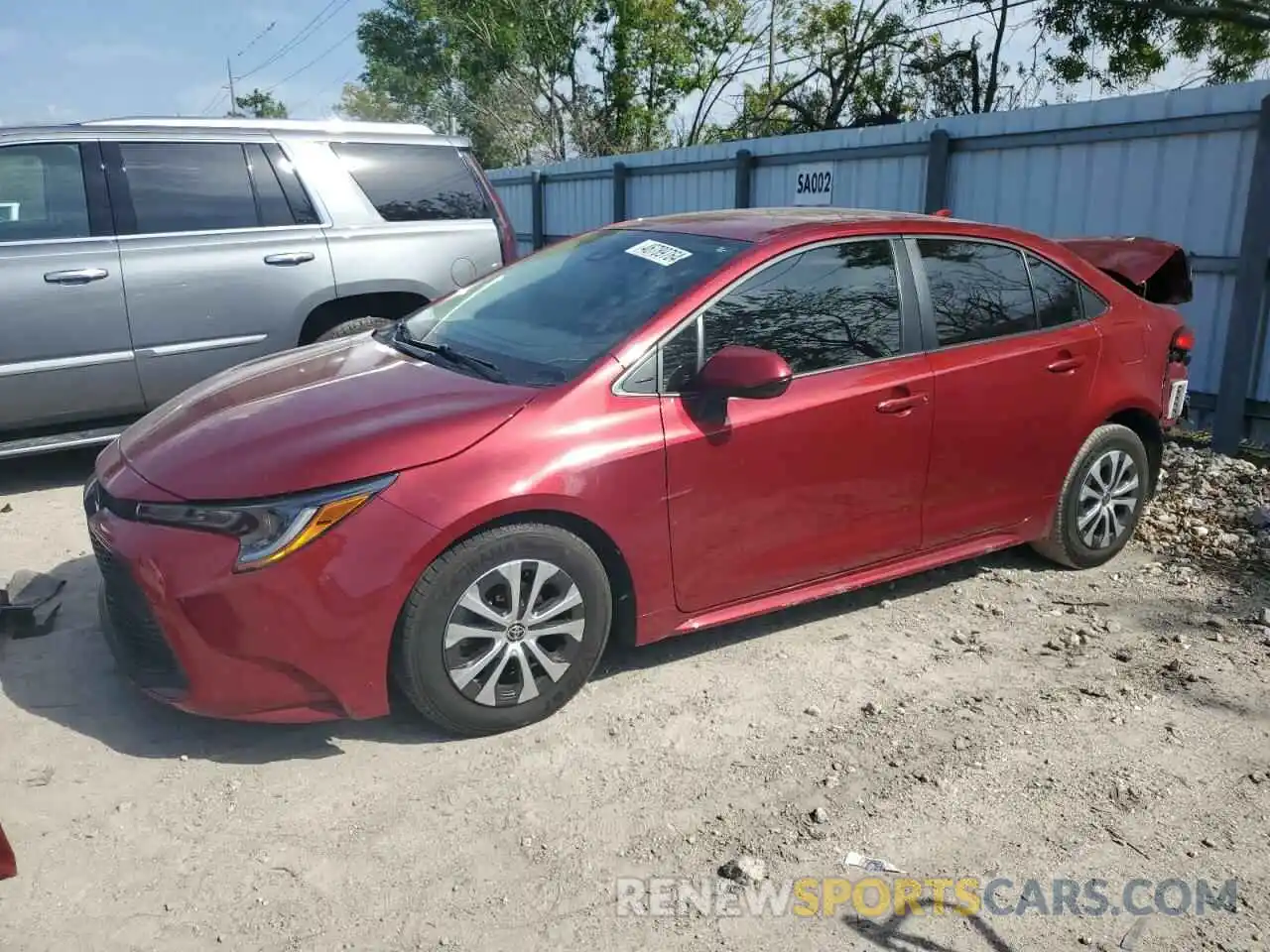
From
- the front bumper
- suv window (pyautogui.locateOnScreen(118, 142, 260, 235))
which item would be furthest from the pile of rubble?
suv window (pyautogui.locateOnScreen(118, 142, 260, 235))

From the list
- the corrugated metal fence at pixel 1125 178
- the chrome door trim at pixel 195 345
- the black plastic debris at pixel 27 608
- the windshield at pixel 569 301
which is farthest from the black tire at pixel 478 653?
the corrugated metal fence at pixel 1125 178

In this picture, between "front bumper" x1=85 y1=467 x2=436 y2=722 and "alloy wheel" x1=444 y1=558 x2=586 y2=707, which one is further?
"alloy wheel" x1=444 y1=558 x2=586 y2=707

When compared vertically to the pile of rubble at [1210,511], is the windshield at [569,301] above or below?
above

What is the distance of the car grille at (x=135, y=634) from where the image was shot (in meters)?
3.19

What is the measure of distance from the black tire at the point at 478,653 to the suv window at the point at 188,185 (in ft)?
12.6

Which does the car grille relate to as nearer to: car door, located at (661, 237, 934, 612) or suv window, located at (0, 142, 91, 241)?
car door, located at (661, 237, 934, 612)

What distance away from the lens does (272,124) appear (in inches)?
256

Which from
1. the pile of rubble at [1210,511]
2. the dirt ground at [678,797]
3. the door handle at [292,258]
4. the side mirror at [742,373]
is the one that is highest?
the door handle at [292,258]

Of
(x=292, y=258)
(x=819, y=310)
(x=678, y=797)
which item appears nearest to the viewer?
(x=678, y=797)

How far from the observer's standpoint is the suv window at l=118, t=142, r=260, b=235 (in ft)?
19.7

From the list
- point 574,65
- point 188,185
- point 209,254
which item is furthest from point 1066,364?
A: point 574,65

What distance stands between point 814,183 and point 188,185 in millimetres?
5902

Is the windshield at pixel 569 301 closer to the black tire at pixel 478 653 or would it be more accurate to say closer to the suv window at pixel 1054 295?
the black tire at pixel 478 653

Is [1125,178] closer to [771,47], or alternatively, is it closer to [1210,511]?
[1210,511]
